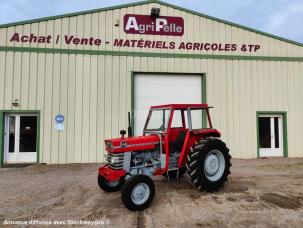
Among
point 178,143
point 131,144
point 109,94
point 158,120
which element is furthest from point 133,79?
point 131,144

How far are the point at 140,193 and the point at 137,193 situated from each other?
0.23 feet

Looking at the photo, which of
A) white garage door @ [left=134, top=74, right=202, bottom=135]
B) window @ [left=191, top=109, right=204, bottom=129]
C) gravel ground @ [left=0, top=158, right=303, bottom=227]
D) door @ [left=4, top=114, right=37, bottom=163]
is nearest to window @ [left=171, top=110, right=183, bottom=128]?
gravel ground @ [left=0, top=158, right=303, bottom=227]

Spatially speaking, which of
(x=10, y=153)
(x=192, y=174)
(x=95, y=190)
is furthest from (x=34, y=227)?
(x=10, y=153)

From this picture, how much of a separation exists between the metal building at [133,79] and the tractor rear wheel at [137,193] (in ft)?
19.1

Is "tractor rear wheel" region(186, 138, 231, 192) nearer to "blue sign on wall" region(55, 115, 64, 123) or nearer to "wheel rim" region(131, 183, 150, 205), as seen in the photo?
"wheel rim" region(131, 183, 150, 205)

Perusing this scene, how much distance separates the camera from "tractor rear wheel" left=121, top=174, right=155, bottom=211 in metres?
4.76

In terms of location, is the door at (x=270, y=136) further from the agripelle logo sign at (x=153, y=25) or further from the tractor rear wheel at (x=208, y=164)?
the tractor rear wheel at (x=208, y=164)

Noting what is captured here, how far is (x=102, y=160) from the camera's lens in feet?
34.4

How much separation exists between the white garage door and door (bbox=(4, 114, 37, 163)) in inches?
164

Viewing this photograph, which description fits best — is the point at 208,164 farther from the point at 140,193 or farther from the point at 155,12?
the point at 155,12

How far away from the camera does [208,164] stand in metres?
6.05

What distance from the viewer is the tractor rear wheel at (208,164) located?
18.7ft

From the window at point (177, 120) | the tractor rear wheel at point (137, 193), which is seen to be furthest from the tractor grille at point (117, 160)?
the window at point (177, 120)

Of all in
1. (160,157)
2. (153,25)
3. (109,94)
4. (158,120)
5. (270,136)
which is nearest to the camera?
(160,157)
